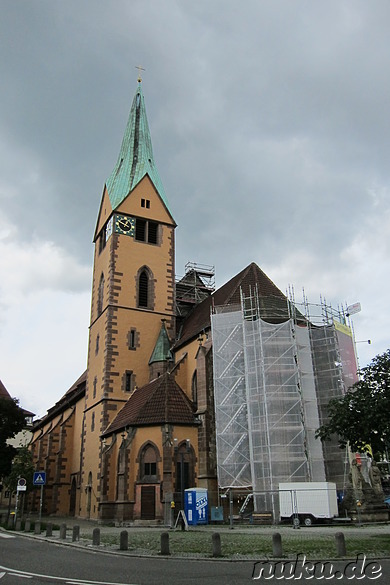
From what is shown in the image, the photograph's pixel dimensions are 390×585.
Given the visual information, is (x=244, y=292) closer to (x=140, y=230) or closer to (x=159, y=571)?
(x=140, y=230)

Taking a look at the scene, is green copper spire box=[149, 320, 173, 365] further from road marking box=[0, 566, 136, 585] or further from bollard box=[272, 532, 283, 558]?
road marking box=[0, 566, 136, 585]

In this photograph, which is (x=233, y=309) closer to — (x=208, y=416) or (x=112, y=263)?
(x=208, y=416)

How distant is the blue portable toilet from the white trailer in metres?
3.73

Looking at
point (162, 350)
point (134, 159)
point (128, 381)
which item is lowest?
point (128, 381)

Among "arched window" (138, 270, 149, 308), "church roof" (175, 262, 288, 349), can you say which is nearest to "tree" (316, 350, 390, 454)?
"church roof" (175, 262, 288, 349)

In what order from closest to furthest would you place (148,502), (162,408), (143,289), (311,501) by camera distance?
(311,501)
(148,502)
(162,408)
(143,289)

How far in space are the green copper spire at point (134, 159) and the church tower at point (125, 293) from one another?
3.5 inches

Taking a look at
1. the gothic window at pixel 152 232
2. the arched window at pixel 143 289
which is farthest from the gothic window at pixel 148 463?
the gothic window at pixel 152 232

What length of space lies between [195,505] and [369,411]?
10676mm

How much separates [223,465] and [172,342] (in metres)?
12.3

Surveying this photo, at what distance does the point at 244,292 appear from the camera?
34.0 metres

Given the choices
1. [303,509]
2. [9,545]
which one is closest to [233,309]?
[303,509]

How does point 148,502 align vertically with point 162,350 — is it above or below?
below

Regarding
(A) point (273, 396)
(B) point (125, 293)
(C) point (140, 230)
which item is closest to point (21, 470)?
(B) point (125, 293)
